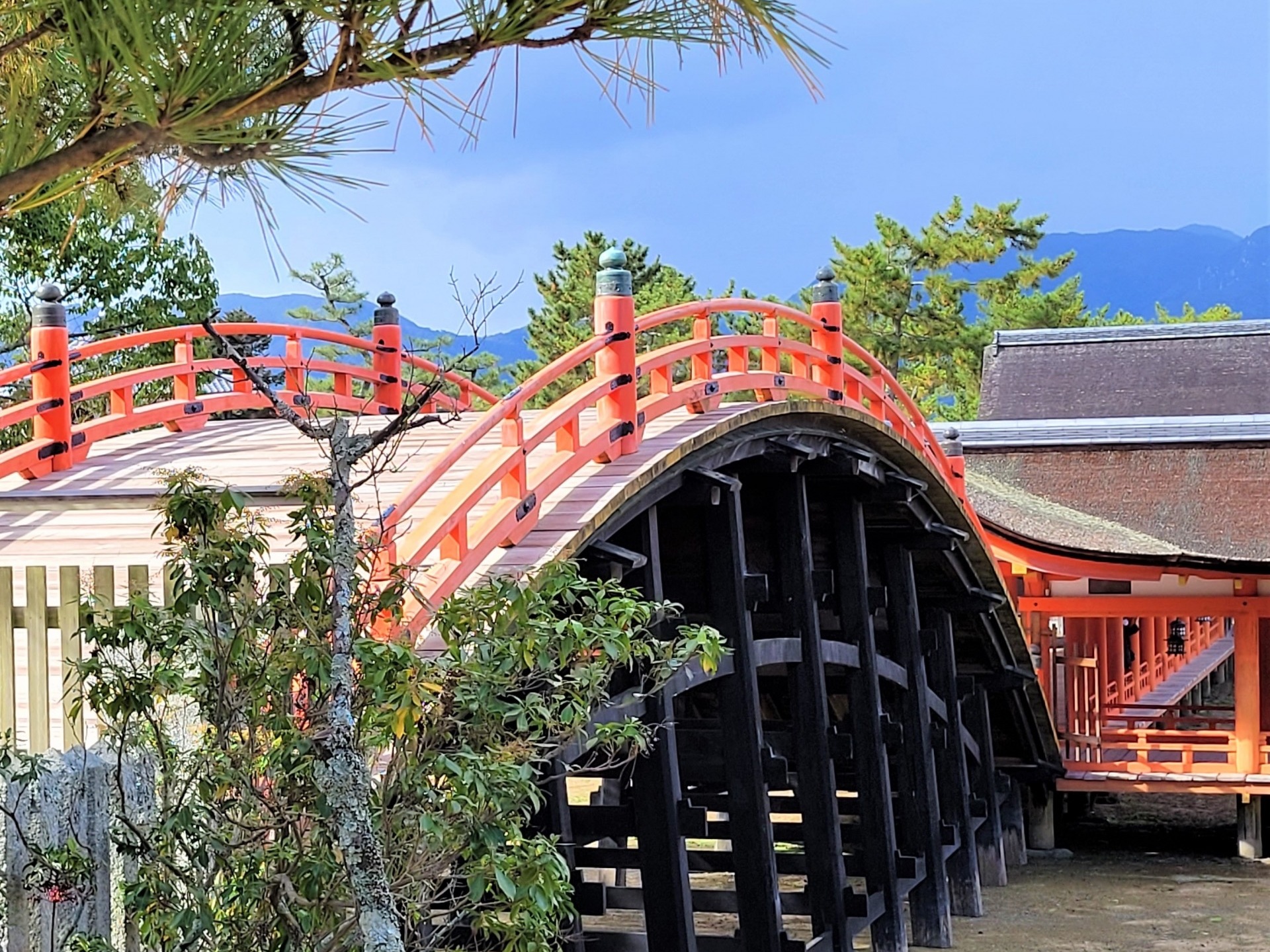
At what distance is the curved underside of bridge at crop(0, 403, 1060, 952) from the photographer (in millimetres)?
6254

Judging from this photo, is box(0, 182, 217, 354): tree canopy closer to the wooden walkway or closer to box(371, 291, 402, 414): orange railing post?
box(371, 291, 402, 414): orange railing post

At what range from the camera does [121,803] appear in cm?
319

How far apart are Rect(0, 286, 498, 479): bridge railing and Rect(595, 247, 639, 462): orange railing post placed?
69cm

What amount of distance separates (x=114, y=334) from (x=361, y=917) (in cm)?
1254

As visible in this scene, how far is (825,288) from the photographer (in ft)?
29.7

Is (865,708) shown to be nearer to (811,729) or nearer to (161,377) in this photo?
(811,729)

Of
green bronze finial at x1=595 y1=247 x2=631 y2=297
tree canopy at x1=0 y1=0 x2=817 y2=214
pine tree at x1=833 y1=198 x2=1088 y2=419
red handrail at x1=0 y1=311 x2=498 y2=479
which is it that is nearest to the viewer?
tree canopy at x1=0 y1=0 x2=817 y2=214

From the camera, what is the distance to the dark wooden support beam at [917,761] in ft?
34.0

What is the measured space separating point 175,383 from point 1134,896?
26.0 ft

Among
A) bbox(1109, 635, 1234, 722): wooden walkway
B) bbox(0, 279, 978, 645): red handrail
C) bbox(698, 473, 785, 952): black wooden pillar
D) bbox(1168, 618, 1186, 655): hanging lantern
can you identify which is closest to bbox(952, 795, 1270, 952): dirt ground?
bbox(1109, 635, 1234, 722): wooden walkway

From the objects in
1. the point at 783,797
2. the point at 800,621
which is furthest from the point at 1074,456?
the point at 800,621

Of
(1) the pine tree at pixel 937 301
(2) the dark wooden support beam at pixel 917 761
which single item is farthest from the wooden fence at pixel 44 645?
(1) the pine tree at pixel 937 301

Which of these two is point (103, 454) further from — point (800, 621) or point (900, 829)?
point (900, 829)

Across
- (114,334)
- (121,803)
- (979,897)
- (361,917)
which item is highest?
(114,334)
